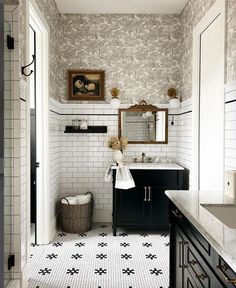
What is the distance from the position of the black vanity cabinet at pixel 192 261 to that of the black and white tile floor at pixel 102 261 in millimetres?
612

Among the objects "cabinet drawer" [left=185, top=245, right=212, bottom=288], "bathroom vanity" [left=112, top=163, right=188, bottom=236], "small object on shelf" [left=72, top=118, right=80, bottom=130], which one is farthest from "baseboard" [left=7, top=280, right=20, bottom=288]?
"small object on shelf" [left=72, top=118, right=80, bottom=130]

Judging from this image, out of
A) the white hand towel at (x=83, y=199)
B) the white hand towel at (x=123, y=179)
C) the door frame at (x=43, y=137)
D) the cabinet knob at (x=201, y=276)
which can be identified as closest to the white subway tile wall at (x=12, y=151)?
the door frame at (x=43, y=137)

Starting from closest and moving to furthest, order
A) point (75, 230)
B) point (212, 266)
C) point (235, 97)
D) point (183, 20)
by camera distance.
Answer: point (212, 266) → point (235, 97) → point (75, 230) → point (183, 20)

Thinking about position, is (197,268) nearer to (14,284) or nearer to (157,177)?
(14,284)

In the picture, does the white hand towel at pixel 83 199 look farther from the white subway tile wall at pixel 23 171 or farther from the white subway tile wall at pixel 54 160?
the white subway tile wall at pixel 23 171

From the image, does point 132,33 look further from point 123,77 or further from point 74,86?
point 74,86

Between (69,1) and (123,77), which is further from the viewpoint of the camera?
(123,77)

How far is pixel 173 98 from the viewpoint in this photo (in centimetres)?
436

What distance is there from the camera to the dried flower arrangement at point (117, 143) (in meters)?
4.12

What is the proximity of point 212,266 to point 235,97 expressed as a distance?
1.49 metres

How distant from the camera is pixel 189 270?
1.81 m

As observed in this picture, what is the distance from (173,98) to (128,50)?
0.95 m

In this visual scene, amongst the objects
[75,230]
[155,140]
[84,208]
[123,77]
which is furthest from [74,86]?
[75,230]

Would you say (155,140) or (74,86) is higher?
(74,86)
